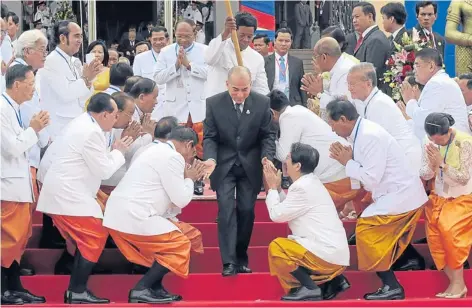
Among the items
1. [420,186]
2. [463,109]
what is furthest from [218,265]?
[463,109]

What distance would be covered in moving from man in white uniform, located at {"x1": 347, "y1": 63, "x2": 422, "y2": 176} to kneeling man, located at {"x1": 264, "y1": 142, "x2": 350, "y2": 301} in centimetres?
66

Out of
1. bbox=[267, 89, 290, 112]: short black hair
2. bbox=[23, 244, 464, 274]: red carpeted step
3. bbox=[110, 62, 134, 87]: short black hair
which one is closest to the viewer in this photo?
bbox=[23, 244, 464, 274]: red carpeted step

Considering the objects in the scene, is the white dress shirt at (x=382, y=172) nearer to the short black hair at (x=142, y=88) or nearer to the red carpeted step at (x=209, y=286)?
the red carpeted step at (x=209, y=286)

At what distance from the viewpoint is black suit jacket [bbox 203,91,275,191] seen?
288 inches

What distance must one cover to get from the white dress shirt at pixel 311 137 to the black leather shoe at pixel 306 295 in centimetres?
97

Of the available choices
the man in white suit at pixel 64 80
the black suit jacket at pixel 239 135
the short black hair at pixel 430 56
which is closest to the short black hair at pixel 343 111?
the black suit jacket at pixel 239 135

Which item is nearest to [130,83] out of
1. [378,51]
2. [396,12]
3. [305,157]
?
[305,157]

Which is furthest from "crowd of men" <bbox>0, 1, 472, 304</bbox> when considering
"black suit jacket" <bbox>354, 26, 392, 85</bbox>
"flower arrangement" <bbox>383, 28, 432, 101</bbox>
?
"black suit jacket" <bbox>354, 26, 392, 85</bbox>

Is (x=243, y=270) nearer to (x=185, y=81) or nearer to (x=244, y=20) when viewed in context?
(x=244, y=20)

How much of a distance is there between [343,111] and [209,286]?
1494 mm

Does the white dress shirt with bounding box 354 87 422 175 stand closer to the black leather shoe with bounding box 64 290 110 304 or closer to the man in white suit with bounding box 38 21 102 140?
the man in white suit with bounding box 38 21 102 140

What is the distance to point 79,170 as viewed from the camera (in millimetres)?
6906

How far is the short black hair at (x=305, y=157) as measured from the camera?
22.4 ft

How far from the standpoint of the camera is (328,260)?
6.78 metres
